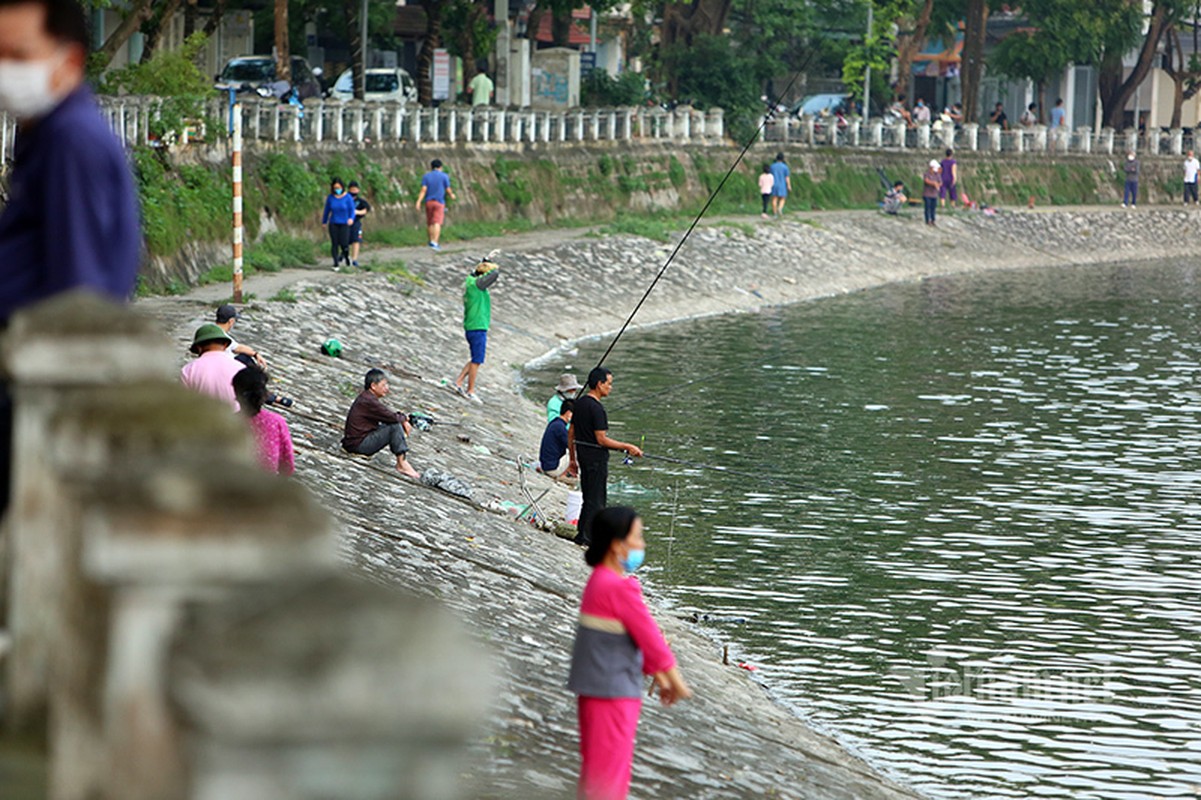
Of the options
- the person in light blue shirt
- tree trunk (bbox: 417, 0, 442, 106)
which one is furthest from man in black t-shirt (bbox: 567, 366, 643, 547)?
the person in light blue shirt

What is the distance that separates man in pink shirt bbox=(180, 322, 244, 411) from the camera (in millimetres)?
11258

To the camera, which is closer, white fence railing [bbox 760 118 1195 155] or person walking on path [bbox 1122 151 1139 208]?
white fence railing [bbox 760 118 1195 155]

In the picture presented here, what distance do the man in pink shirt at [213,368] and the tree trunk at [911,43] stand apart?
48608 mm

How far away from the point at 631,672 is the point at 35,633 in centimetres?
370

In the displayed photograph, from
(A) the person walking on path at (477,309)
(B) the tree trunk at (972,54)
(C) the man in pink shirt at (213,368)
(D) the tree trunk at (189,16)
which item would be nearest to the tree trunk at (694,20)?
(B) the tree trunk at (972,54)

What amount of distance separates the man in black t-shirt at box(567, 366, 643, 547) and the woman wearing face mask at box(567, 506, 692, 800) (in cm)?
767

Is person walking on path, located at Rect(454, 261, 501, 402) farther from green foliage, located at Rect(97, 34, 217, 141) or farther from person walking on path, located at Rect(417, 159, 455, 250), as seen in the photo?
person walking on path, located at Rect(417, 159, 455, 250)

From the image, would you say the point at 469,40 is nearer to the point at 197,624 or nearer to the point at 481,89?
the point at 481,89

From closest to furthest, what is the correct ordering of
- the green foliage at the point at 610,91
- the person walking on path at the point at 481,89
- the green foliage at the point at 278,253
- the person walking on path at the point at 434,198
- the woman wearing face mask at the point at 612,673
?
the woman wearing face mask at the point at 612,673
the green foliage at the point at 278,253
the person walking on path at the point at 434,198
the person walking on path at the point at 481,89
the green foliage at the point at 610,91

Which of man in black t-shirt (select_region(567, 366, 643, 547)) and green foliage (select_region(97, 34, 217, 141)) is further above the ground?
Result: green foliage (select_region(97, 34, 217, 141))

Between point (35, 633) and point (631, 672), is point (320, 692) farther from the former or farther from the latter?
point (631, 672)

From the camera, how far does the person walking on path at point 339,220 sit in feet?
96.9

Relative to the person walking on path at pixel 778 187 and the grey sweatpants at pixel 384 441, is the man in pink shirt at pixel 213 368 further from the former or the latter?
the person walking on path at pixel 778 187

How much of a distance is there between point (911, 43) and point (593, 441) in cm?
4694
